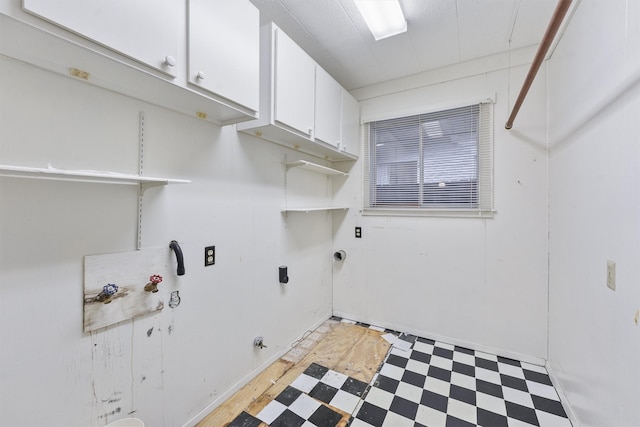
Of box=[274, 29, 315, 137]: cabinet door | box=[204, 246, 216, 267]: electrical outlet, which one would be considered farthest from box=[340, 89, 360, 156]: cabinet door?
box=[204, 246, 216, 267]: electrical outlet

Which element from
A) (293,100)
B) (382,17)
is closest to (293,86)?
(293,100)

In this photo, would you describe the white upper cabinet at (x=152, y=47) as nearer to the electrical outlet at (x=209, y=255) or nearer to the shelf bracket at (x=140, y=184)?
the shelf bracket at (x=140, y=184)

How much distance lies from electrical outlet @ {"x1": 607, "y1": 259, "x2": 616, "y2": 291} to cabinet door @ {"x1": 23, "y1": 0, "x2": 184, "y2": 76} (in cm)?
211

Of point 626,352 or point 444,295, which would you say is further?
point 444,295

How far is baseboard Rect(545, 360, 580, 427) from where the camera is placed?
5.25ft

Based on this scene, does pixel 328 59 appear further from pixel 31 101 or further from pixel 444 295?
pixel 444 295

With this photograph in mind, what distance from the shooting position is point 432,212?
263 centimetres

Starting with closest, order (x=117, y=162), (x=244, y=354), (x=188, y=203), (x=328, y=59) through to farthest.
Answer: (x=117, y=162), (x=188, y=203), (x=244, y=354), (x=328, y=59)

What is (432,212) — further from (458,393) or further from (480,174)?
A: (458,393)

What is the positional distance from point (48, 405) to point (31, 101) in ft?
3.90

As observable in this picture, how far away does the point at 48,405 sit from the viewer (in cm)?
105

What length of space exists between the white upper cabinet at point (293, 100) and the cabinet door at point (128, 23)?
666mm

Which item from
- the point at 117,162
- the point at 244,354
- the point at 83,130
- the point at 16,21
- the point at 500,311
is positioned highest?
the point at 16,21

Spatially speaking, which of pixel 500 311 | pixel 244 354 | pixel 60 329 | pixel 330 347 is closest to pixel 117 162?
pixel 60 329
